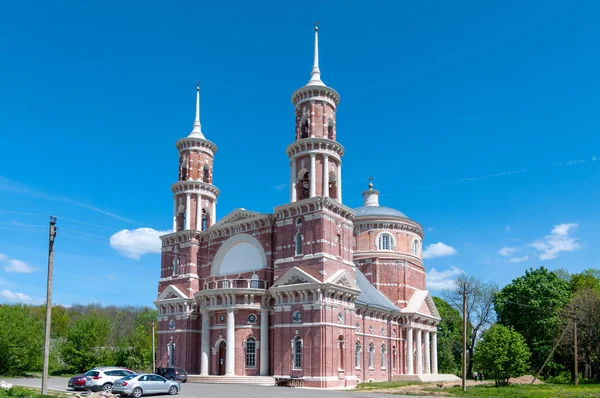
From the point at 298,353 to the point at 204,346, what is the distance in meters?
9.70

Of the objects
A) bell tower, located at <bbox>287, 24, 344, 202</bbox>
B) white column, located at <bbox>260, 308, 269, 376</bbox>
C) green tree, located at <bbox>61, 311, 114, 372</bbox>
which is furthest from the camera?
green tree, located at <bbox>61, 311, 114, 372</bbox>

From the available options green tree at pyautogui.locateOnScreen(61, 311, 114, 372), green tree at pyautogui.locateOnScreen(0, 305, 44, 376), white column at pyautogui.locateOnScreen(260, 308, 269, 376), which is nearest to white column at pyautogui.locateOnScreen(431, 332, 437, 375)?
white column at pyautogui.locateOnScreen(260, 308, 269, 376)

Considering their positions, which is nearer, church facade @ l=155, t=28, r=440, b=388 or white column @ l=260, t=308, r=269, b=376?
church facade @ l=155, t=28, r=440, b=388

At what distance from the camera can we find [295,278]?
148 feet

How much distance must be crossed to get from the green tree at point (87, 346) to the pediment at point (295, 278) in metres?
27.8

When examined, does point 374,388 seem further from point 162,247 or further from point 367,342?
point 162,247

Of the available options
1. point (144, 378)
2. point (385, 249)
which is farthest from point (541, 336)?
point (144, 378)

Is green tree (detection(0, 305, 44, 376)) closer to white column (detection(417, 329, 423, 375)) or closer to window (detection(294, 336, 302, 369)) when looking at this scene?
window (detection(294, 336, 302, 369))

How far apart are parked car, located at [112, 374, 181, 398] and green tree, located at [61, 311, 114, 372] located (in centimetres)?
3312

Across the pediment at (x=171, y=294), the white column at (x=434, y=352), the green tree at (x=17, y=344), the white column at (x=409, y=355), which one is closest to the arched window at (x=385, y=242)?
the white column at (x=409, y=355)

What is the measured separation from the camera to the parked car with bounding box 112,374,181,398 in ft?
104

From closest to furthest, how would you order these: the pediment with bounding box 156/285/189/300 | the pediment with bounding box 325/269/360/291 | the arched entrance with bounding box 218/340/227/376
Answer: the pediment with bounding box 325/269/360/291, the arched entrance with bounding box 218/340/227/376, the pediment with bounding box 156/285/189/300

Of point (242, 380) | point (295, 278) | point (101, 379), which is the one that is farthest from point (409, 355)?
point (101, 379)

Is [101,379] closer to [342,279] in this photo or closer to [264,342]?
[264,342]
